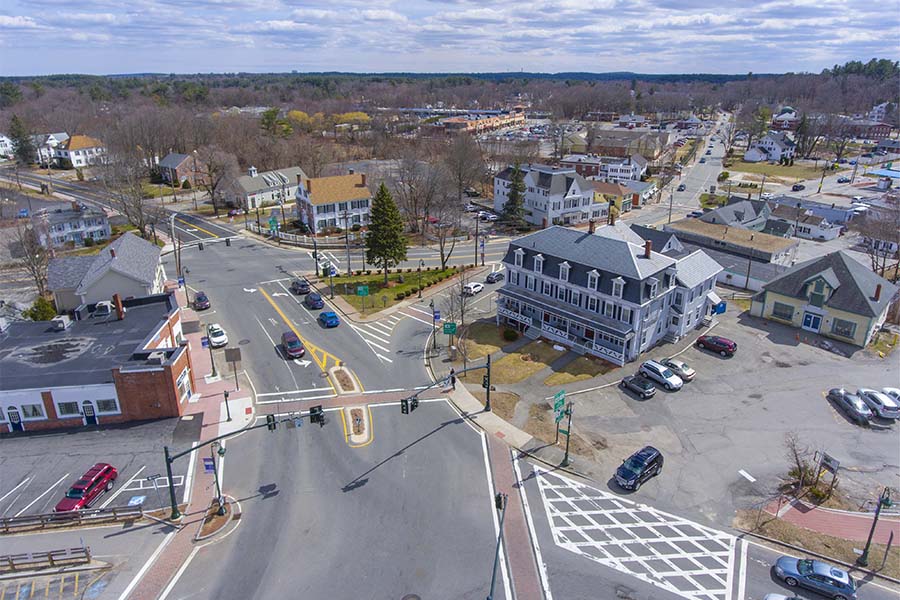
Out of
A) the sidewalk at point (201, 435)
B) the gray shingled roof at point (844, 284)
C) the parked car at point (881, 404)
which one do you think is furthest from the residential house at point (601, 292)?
the sidewalk at point (201, 435)

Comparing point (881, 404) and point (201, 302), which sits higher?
point (201, 302)

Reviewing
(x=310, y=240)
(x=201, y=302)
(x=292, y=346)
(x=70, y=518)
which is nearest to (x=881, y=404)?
(x=292, y=346)

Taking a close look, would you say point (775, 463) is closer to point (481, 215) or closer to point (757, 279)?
point (757, 279)

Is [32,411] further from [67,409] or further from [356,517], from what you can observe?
[356,517]

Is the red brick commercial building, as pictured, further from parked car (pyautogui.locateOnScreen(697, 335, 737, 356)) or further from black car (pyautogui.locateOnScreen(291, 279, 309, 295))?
parked car (pyautogui.locateOnScreen(697, 335, 737, 356))

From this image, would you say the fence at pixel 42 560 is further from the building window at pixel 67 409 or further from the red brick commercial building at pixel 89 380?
the red brick commercial building at pixel 89 380

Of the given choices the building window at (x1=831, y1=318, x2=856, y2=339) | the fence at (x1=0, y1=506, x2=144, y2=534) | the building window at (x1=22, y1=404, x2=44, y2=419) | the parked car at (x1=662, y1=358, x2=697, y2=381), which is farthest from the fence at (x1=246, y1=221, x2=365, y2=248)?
the building window at (x1=831, y1=318, x2=856, y2=339)

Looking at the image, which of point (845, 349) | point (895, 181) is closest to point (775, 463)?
point (845, 349)
